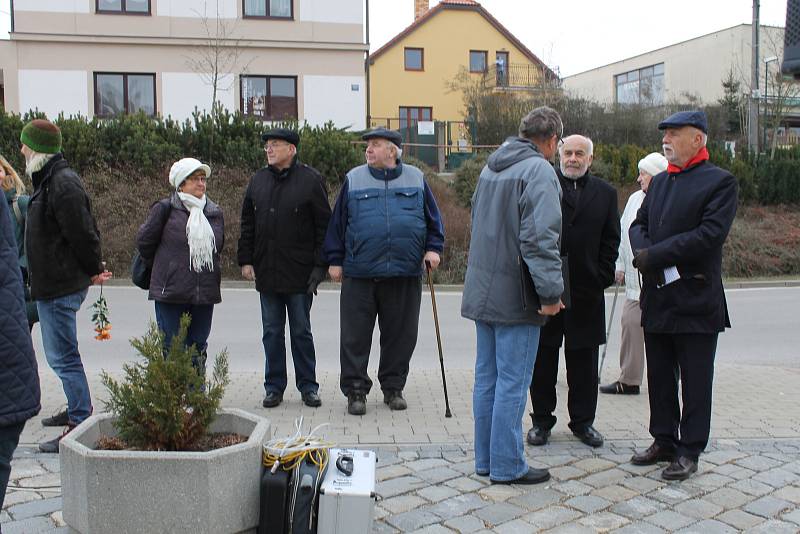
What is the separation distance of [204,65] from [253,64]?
1.70 meters

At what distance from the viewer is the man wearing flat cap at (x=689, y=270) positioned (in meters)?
4.77

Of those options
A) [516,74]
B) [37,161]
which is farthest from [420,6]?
[37,161]

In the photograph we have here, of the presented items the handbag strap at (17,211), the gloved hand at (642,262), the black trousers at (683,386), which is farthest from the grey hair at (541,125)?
the handbag strap at (17,211)

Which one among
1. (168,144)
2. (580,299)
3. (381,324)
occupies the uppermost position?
(168,144)

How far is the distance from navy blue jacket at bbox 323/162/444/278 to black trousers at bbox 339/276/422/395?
150mm

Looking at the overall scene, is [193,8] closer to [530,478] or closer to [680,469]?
[530,478]

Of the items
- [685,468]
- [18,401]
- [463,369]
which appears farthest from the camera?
[463,369]

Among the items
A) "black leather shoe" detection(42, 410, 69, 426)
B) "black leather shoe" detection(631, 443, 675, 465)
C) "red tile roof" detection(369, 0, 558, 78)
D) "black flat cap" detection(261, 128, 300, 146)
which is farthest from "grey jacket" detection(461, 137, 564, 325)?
"red tile roof" detection(369, 0, 558, 78)

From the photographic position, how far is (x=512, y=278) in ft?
15.4

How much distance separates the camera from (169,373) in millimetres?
3703

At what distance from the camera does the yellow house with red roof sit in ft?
145

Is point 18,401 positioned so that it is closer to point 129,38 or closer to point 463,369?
point 463,369

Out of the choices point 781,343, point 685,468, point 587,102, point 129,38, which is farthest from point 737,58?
point 685,468

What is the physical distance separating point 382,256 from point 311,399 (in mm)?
1333
